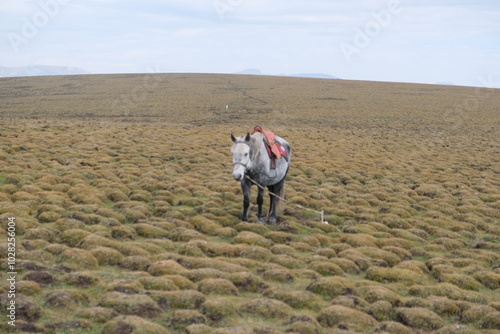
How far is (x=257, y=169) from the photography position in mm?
14023

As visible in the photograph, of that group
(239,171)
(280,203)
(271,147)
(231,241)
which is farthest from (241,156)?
(280,203)

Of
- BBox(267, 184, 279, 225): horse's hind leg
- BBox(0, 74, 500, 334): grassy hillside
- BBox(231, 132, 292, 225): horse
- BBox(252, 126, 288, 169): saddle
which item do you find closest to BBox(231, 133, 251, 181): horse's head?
BBox(231, 132, 292, 225): horse

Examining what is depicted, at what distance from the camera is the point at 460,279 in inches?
445

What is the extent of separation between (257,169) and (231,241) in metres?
2.37

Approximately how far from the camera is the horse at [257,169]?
42.8 ft

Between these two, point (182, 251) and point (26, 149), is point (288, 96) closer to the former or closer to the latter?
point (26, 149)

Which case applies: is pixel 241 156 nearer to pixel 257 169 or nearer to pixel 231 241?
pixel 257 169

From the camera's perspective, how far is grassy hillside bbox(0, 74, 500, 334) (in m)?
8.63

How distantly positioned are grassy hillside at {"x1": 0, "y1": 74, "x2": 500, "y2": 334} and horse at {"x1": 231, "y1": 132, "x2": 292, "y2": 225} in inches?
31.1

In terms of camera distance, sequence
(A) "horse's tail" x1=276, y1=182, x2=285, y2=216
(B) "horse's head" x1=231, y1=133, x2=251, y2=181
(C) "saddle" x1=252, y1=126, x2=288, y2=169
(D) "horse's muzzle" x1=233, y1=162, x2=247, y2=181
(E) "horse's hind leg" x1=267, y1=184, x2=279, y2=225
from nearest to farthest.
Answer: (D) "horse's muzzle" x1=233, y1=162, x2=247, y2=181 → (B) "horse's head" x1=231, y1=133, x2=251, y2=181 → (C) "saddle" x1=252, y1=126, x2=288, y2=169 → (E) "horse's hind leg" x1=267, y1=184, x2=279, y2=225 → (A) "horse's tail" x1=276, y1=182, x2=285, y2=216

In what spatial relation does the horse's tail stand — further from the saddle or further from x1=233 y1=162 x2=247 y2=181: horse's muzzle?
x1=233 y1=162 x2=247 y2=181: horse's muzzle

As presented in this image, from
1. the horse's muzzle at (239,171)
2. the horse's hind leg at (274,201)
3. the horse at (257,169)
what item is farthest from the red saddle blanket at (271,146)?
the horse's muzzle at (239,171)

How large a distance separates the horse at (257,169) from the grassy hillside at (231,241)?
79 cm

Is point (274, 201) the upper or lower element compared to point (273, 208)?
upper
